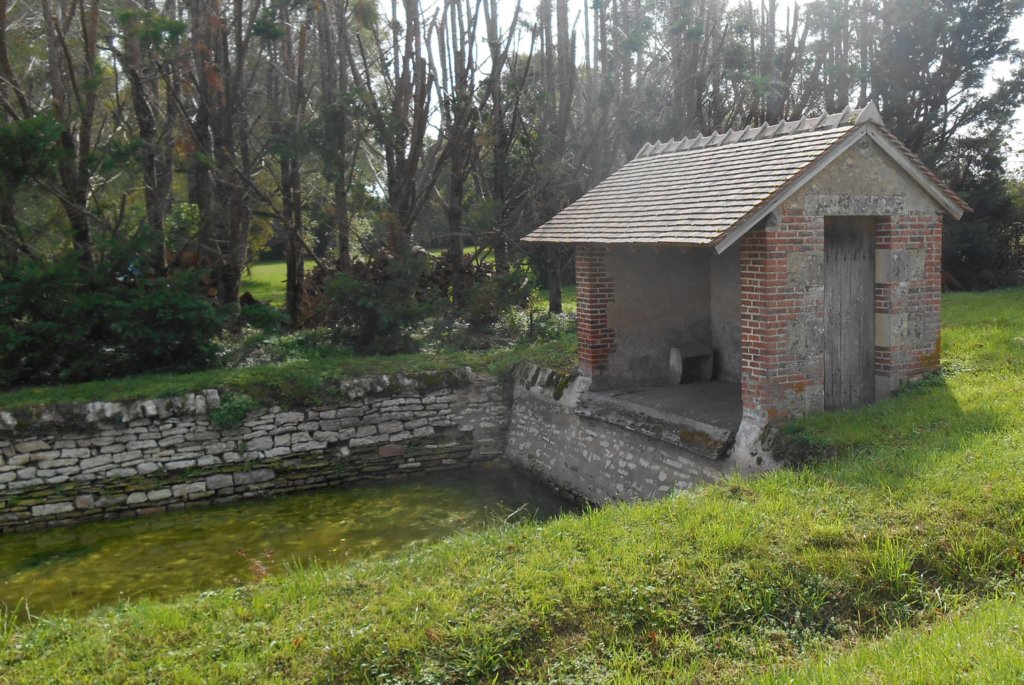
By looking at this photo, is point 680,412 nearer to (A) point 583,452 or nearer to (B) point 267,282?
(A) point 583,452

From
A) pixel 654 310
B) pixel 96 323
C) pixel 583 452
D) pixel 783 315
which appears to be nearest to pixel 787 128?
pixel 783 315

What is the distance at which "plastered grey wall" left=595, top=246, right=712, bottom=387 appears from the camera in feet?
38.0

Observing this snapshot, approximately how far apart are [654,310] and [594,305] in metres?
1.00

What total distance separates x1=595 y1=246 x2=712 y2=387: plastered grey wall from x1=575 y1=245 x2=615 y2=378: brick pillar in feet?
0.32

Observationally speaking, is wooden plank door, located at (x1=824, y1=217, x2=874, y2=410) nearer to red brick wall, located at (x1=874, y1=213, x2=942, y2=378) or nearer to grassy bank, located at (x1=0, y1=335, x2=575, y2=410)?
red brick wall, located at (x1=874, y1=213, x2=942, y2=378)

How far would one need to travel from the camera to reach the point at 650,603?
18.2 feet

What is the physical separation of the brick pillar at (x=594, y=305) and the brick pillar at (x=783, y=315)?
2784 mm

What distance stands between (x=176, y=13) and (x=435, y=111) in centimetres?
532

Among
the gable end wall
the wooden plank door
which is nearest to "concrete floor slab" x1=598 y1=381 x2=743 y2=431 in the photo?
the gable end wall

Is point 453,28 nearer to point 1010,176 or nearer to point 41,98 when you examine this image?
point 41,98

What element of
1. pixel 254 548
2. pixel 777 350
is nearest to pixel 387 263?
pixel 254 548

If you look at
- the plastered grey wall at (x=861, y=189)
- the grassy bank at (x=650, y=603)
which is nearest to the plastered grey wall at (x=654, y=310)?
the plastered grey wall at (x=861, y=189)

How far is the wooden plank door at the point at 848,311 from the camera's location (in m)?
9.25

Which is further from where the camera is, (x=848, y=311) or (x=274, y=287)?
(x=274, y=287)
